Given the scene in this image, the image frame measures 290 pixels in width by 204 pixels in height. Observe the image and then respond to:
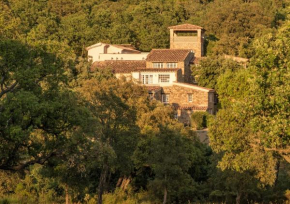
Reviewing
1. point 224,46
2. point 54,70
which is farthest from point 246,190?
point 224,46

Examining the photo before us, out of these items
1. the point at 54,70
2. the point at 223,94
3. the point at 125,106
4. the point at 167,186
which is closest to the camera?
the point at 54,70

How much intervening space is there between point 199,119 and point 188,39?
21.0m

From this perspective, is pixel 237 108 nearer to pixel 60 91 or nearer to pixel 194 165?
pixel 60 91

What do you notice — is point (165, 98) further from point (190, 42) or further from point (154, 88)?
point (190, 42)

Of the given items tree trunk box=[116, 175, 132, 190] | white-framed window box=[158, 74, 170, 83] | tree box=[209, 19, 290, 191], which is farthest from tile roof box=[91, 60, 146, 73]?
tree box=[209, 19, 290, 191]

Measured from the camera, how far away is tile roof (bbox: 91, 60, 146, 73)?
203ft

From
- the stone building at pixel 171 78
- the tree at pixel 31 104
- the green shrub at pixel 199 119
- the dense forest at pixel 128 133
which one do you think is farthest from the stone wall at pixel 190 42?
the tree at pixel 31 104

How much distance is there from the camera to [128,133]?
32.2 meters

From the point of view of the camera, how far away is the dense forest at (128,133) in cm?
2012

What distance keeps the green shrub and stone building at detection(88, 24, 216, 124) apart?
1.55 m

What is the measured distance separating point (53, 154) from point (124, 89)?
15.6 m

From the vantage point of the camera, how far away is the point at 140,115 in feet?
129

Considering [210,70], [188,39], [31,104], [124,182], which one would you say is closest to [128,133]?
[124,182]

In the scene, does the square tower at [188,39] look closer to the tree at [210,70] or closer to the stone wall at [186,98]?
the tree at [210,70]
